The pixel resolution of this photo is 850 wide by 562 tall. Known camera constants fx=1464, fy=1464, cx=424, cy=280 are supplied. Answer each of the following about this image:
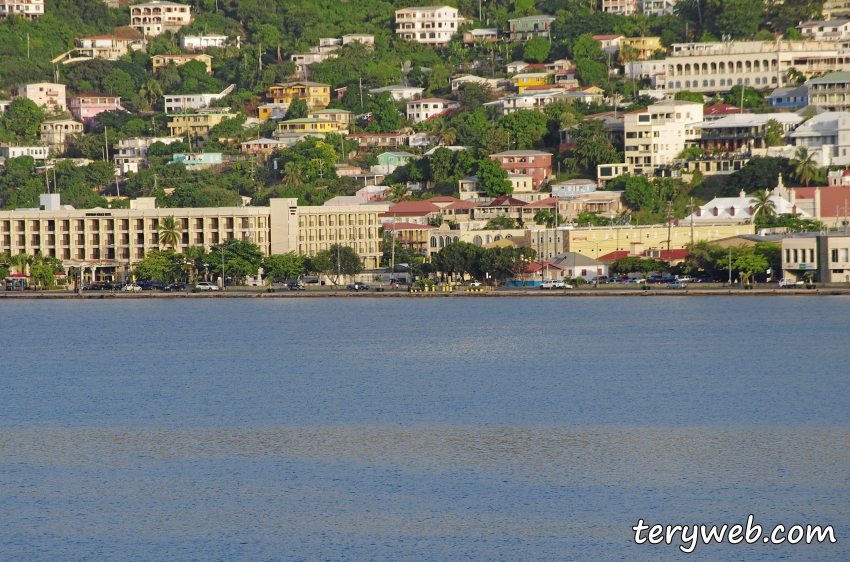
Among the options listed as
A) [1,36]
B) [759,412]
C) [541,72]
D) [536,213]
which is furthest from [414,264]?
[1,36]

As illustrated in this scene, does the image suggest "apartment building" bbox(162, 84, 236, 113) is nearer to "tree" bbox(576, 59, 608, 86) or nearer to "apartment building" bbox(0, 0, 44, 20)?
"apartment building" bbox(0, 0, 44, 20)

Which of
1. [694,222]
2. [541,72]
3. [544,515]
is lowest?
[544,515]

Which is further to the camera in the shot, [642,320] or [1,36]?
[1,36]

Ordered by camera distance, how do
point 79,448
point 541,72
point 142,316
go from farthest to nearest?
point 541,72 < point 142,316 < point 79,448

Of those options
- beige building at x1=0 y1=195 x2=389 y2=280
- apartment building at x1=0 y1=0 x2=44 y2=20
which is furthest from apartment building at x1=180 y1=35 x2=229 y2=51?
beige building at x1=0 y1=195 x2=389 y2=280

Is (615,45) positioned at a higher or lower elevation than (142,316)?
higher

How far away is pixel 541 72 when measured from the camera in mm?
154875

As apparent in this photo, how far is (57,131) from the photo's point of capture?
161 m

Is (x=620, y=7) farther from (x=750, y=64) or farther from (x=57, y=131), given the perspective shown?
(x=57, y=131)

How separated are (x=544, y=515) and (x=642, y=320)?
48.5m

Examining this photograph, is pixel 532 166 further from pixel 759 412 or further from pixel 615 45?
pixel 759 412

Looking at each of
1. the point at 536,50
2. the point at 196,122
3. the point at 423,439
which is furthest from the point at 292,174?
the point at 423,439

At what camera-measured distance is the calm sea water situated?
33.5 meters

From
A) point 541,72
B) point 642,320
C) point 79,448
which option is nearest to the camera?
point 79,448
